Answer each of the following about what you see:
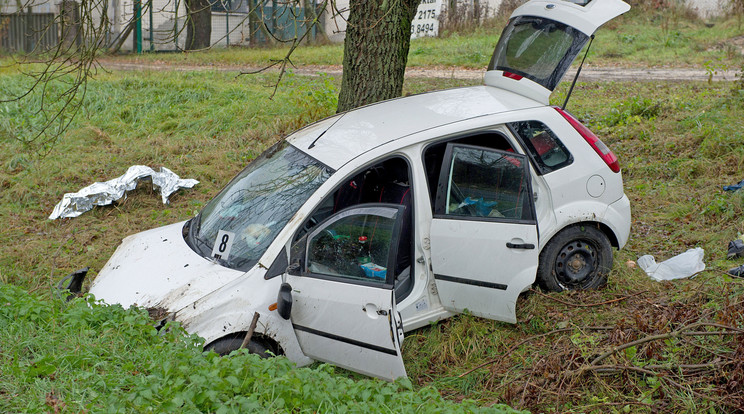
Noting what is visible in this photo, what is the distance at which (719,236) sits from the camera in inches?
246

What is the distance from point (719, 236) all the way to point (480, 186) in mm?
2960

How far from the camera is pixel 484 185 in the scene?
4.69m

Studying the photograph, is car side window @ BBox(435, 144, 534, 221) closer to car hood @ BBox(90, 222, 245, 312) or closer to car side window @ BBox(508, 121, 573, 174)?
car side window @ BBox(508, 121, 573, 174)

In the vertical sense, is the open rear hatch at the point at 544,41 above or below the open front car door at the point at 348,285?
above

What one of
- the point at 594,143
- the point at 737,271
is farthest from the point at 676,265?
the point at 594,143

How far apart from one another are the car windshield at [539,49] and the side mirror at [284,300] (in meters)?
2.70

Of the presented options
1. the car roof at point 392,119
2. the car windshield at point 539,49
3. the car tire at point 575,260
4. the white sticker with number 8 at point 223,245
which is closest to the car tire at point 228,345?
the white sticker with number 8 at point 223,245

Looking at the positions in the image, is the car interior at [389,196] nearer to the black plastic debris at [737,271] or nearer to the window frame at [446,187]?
the window frame at [446,187]

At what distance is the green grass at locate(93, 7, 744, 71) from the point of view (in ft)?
57.3

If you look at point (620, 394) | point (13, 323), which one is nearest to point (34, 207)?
point (13, 323)

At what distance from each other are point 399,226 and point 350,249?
371 millimetres

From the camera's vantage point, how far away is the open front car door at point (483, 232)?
4547 mm

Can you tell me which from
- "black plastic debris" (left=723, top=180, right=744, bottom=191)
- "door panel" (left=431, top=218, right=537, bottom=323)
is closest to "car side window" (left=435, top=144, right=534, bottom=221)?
"door panel" (left=431, top=218, right=537, bottom=323)

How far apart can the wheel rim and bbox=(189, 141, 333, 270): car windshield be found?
6.44 ft
